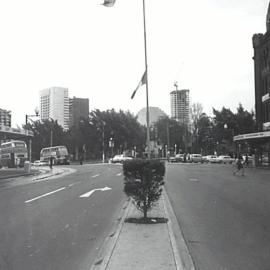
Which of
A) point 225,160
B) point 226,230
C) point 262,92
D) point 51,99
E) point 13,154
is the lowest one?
point 226,230

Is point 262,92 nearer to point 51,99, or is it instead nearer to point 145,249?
point 51,99

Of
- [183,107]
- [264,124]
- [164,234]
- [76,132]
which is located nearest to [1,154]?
[264,124]

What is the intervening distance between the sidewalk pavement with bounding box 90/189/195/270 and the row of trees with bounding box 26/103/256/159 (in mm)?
81408

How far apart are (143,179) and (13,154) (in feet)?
167

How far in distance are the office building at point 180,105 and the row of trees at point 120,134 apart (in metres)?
2.71

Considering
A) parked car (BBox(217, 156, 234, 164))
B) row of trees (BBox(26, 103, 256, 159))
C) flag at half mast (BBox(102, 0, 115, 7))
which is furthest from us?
row of trees (BBox(26, 103, 256, 159))

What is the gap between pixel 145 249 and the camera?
710 cm

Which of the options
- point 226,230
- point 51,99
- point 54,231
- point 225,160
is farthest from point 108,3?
point 225,160

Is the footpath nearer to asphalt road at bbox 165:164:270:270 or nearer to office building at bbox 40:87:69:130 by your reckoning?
asphalt road at bbox 165:164:270:270

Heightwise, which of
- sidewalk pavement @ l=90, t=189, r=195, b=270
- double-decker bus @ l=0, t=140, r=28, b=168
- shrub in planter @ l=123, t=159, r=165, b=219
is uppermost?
double-decker bus @ l=0, t=140, r=28, b=168

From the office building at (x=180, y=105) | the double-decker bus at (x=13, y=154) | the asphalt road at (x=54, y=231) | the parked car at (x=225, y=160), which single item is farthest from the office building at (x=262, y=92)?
the office building at (x=180, y=105)

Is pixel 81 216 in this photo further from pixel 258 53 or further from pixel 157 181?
pixel 258 53

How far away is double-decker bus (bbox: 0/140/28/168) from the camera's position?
57688mm

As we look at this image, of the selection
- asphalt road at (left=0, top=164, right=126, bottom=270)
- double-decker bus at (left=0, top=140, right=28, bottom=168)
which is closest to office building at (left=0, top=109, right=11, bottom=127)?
double-decker bus at (left=0, top=140, right=28, bottom=168)
